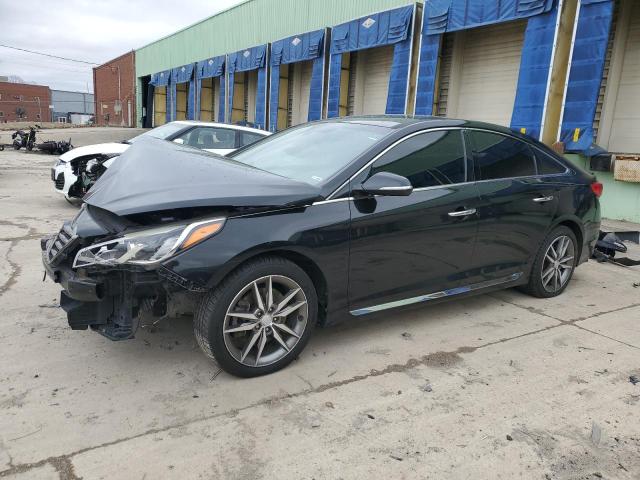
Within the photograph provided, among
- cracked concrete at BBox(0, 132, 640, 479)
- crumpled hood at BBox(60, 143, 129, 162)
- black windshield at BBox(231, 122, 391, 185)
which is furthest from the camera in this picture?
crumpled hood at BBox(60, 143, 129, 162)

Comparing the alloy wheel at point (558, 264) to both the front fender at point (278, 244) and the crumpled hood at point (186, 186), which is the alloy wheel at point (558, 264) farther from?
the crumpled hood at point (186, 186)

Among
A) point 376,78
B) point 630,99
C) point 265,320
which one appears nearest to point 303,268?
point 265,320

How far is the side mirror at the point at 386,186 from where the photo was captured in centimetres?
324

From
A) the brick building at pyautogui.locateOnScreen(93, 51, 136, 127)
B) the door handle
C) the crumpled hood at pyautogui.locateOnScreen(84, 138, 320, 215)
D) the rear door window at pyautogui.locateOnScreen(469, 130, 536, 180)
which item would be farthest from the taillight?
the brick building at pyautogui.locateOnScreen(93, 51, 136, 127)

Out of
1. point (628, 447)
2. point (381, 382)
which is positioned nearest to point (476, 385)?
point (381, 382)

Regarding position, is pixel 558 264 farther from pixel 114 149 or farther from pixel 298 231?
pixel 114 149

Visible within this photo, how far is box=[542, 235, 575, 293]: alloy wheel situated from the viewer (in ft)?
15.8

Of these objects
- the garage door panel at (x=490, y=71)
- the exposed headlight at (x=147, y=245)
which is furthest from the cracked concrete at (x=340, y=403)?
the garage door panel at (x=490, y=71)

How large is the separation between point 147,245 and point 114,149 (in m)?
6.65

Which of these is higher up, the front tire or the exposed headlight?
the exposed headlight

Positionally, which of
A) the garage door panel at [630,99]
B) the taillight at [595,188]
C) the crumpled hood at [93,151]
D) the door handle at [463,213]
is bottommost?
the door handle at [463,213]

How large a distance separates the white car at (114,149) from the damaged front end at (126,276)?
5388 mm

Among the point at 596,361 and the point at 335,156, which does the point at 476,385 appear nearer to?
the point at 596,361

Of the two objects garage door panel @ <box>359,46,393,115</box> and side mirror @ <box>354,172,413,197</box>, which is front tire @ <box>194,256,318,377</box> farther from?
garage door panel @ <box>359,46,393,115</box>
